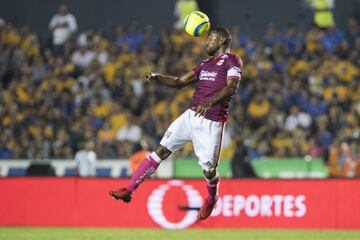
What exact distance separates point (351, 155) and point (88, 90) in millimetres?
7025

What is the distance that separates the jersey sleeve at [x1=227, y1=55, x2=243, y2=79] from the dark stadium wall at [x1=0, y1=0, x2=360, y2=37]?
13404mm

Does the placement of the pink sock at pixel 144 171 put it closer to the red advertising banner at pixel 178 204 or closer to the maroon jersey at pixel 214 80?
the maroon jersey at pixel 214 80

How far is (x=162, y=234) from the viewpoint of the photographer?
55.7ft

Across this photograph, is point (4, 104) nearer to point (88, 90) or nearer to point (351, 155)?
point (88, 90)

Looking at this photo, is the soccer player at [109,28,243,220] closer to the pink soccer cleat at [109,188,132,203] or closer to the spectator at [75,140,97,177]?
the pink soccer cleat at [109,188,132,203]

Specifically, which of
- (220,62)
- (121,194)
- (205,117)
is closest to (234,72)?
(220,62)

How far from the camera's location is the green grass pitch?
53.0ft

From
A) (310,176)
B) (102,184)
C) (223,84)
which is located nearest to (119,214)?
(102,184)

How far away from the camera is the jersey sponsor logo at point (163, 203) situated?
1823 centimetres

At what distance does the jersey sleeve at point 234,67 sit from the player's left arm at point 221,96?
2.2 inches

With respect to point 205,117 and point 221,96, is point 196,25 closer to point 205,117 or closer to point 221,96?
point 221,96

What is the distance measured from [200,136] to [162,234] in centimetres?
377

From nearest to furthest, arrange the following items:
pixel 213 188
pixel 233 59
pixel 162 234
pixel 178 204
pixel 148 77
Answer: pixel 233 59 → pixel 148 77 → pixel 213 188 → pixel 162 234 → pixel 178 204

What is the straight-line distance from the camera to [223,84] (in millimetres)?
13555
